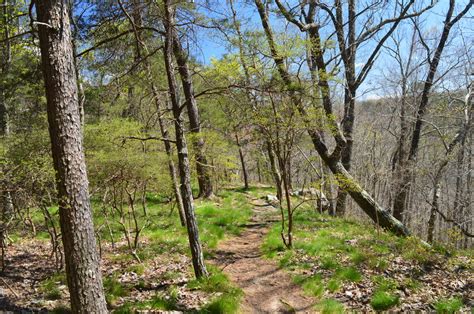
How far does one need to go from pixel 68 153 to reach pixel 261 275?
4.53m

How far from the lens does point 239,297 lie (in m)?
5.39

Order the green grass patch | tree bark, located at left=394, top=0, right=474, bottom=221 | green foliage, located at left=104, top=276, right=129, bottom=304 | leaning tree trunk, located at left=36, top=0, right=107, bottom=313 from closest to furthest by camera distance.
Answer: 1. leaning tree trunk, located at left=36, top=0, right=107, bottom=313
2. green foliage, located at left=104, top=276, right=129, bottom=304
3. the green grass patch
4. tree bark, located at left=394, top=0, right=474, bottom=221

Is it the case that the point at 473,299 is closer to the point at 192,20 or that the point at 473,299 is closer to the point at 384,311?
the point at 384,311

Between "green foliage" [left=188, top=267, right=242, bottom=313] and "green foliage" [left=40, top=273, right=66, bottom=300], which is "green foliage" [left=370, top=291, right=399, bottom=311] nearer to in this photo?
"green foliage" [left=188, top=267, right=242, bottom=313]

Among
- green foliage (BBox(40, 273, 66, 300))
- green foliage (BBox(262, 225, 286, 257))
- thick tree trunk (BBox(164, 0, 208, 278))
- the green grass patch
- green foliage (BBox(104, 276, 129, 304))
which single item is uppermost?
thick tree trunk (BBox(164, 0, 208, 278))

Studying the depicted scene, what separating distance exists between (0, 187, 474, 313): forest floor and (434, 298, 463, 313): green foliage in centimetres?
1

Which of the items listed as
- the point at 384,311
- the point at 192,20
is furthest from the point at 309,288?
the point at 192,20

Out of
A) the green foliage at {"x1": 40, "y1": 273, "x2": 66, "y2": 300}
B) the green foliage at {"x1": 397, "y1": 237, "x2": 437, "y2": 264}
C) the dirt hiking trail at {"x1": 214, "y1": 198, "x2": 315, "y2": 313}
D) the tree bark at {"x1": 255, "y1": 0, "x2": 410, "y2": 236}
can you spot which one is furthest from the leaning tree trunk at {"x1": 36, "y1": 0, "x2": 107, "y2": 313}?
the green foliage at {"x1": 397, "y1": 237, "x2": 437, "y2": 264}

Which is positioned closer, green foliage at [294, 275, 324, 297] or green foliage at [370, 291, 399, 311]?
green foliage at [370, 291, 399, 311]

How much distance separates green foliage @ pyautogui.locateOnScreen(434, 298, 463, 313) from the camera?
15.3ft

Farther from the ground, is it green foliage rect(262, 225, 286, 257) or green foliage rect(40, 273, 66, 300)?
green foliage rect(40, 273, 66, 300)

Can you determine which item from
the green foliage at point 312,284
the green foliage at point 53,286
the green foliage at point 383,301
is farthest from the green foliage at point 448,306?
the green foliage at point 53,286

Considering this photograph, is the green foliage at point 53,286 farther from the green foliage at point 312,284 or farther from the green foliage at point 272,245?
the green foliage at point 272,245

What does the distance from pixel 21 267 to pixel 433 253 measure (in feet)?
28.5
